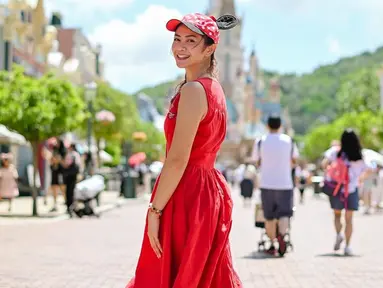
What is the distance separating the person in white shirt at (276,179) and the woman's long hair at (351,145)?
913mm

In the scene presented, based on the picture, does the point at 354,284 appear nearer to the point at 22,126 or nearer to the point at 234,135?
the point at 22,126

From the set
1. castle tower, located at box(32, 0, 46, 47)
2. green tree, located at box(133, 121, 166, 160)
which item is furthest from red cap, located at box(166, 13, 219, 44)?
green tree, located at box(133, 121, 166, 160)

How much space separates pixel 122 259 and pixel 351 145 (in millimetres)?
3612

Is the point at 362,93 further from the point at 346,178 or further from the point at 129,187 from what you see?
the point at 346,178

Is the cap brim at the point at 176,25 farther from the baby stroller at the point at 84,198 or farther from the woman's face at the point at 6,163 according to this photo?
the woman's face at the point at 6,163

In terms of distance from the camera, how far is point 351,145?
44.0ft

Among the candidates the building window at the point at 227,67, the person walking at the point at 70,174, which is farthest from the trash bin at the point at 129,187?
the building window at the point at 227,67

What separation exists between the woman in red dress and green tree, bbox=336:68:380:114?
95.4 meters

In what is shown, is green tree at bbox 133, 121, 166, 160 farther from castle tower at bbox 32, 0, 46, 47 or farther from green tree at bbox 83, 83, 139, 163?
castle tower at bbox 32, 0, 46, 47

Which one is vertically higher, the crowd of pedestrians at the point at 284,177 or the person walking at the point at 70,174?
the crowd of pedestrians at the point at 284,177

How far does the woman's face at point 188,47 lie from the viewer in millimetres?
5098

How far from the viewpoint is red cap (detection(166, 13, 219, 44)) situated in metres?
5.05

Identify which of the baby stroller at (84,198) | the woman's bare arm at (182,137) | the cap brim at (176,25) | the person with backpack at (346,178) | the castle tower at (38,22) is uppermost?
the castle tower at (38,22)

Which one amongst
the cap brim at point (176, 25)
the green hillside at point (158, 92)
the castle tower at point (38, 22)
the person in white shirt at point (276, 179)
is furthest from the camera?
the green hillside at point (158, 92)
